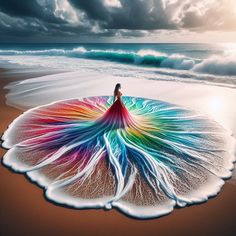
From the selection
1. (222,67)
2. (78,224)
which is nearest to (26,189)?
(78,224)

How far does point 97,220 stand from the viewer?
15.8 ft

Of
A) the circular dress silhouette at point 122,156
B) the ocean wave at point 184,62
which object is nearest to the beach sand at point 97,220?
the circular dress silhouette at point 122,156

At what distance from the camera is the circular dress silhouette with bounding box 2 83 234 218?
549 centimetres

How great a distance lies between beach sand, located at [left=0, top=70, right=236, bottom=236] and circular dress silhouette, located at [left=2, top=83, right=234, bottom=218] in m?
0.19

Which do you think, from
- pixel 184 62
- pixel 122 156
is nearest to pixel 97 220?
pixel 122 156

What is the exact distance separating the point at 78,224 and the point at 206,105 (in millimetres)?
9001

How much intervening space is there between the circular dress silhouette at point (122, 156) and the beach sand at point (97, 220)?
187 mm

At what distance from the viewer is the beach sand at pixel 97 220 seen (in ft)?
15.1

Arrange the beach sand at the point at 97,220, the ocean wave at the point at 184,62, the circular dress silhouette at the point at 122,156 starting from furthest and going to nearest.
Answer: the ocean wave at the point at 184,62
the circular dress silhouette at the point at 122,156
the beach sand at the point at 97,220

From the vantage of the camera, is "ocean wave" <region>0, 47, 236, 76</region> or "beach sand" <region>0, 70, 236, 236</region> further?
"ocean wave" <region>0, 47, 236, 76</region>

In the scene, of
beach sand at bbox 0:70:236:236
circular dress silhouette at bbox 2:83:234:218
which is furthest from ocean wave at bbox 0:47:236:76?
beach sand at bbox 0:70:236:236

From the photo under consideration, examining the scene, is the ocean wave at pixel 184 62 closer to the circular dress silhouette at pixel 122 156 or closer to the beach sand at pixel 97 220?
the circular dress silhouette at pixel 122 156

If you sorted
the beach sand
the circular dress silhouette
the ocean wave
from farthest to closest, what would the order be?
the ocean wave → the circular dress silhouette → the beach sand

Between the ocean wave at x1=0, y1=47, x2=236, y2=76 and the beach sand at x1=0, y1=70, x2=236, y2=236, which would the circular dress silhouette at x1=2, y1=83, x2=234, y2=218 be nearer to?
the beach sand at x1=0, y1=70, x2=236, y2=236
